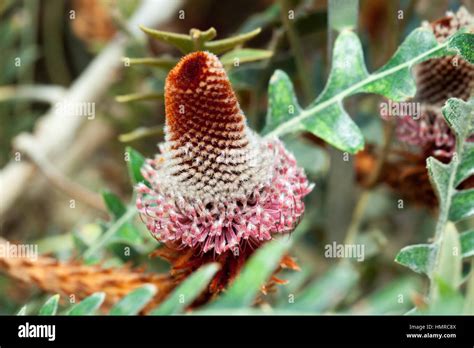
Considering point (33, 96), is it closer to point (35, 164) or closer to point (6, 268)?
point (35, 164)

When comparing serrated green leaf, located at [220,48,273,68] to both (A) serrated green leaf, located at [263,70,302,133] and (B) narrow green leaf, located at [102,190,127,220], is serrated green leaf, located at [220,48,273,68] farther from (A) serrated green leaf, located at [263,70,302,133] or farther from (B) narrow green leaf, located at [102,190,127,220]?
(B) narrow green leaf, located at [102,190,127,220]

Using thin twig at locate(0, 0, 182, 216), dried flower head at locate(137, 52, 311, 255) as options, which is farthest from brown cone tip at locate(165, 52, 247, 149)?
→ thin twig at locate(0, 0, 182, 216)

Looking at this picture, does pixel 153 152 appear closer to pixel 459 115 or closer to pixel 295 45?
pixel 295 45

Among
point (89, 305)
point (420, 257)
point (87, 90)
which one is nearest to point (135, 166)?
point (89, 305)

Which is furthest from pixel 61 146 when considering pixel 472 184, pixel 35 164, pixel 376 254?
pixel 472 184

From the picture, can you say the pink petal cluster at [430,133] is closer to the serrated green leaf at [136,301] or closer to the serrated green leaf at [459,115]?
the serrated green leaf at [459,115]

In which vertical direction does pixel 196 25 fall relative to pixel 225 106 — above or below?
above
